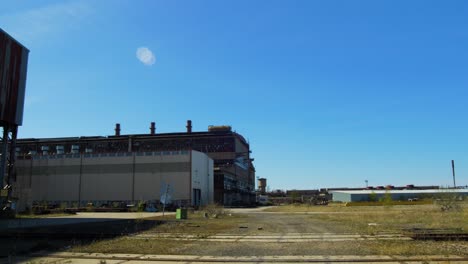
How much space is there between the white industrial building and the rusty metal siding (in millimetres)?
39444

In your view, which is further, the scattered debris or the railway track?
the scattered debris

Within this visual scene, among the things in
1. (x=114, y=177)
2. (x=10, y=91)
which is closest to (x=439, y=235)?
(x=10, y=91)

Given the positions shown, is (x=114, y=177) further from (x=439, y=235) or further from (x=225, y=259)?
(x=225, y=259)

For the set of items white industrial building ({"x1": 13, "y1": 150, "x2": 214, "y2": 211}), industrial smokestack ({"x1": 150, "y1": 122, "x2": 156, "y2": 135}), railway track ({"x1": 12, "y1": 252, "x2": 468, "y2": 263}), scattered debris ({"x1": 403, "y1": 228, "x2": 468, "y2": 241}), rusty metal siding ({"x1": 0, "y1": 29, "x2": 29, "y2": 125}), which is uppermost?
industrial smokestack ({"x1": 150, "y1": 122, "x2": 156, "y2": 135})

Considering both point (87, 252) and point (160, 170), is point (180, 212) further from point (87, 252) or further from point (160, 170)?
point (160, 170)

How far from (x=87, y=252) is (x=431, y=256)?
10.4 meters

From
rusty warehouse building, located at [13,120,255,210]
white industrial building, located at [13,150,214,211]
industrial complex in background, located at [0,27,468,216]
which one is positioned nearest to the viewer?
industrial complex in background, located at [0,27,468,216]

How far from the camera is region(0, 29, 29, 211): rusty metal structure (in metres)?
38.0

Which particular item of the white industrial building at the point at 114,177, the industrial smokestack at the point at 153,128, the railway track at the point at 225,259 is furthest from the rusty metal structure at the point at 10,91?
the industrial smokestack at the point at 153,128

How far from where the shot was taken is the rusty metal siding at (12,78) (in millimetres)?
37969

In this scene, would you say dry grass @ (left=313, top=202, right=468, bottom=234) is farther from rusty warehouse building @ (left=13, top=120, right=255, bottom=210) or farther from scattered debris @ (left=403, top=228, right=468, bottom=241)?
rusty warehouse building @ (left=13, top=120, right=255, bottom=210)

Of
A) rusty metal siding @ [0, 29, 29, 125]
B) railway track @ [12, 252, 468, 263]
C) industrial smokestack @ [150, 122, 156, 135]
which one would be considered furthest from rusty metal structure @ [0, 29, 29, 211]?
industrial smokestack @ [150, 122, 156, 135]

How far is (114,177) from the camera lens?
80438 millimetres

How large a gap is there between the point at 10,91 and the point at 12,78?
126 cm
